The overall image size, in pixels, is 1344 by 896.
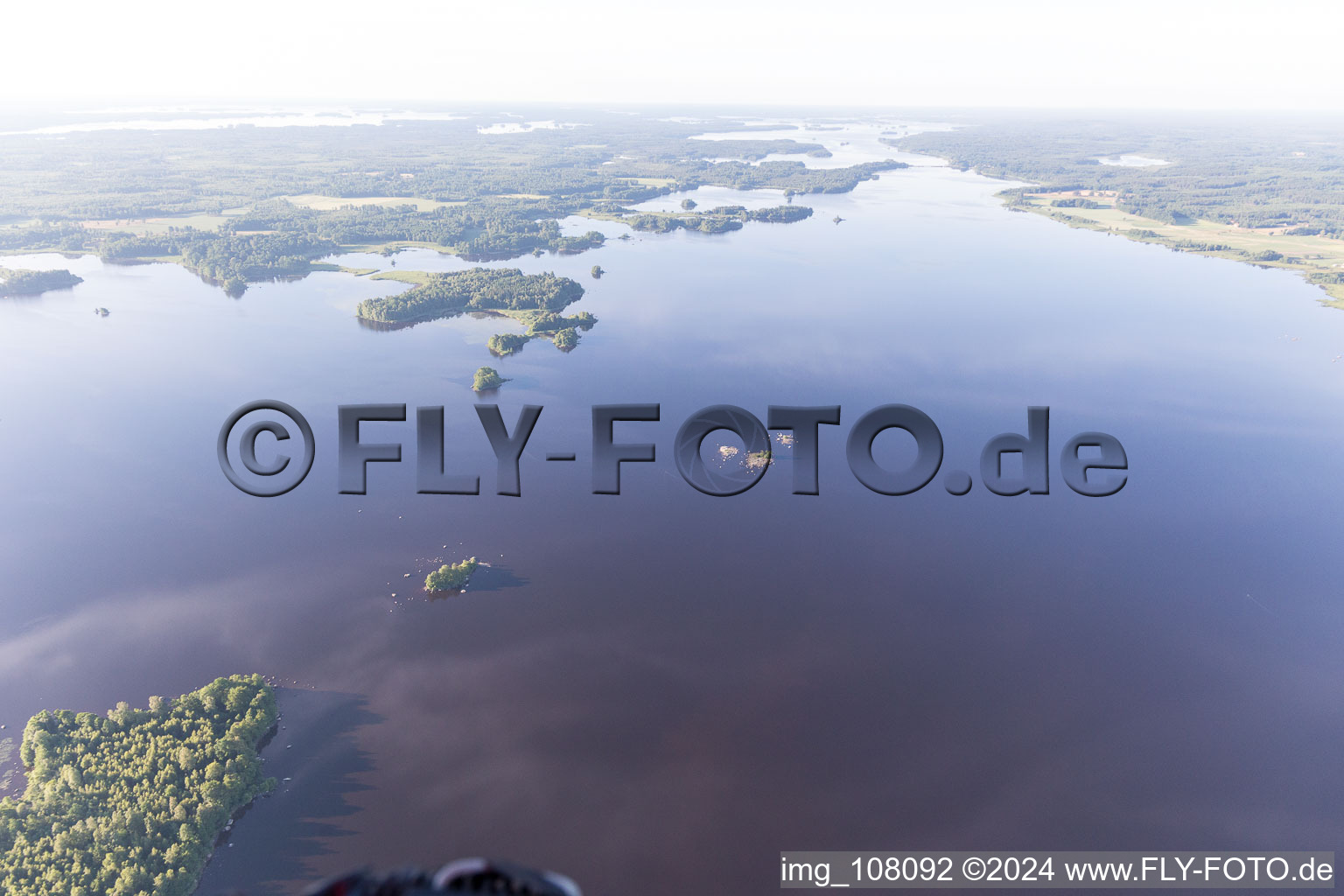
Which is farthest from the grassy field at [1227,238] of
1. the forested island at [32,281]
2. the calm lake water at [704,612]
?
the forested island at [32,281]

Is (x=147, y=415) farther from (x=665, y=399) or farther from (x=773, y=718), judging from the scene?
(x=773, y=718)

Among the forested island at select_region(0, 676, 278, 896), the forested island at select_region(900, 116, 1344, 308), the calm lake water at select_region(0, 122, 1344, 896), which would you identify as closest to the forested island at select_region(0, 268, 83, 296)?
the calm lake water at select_region(0, 122, 1344, 896)

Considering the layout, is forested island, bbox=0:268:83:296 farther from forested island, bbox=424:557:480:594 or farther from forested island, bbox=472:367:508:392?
forested island, bbox=424:557:480:594

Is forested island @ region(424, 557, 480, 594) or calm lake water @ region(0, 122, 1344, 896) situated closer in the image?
calm lake water @ region(0, 122, 1344, 896)

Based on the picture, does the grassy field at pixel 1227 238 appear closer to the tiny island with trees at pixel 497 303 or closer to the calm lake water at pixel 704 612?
the calm lake water at pixel 704 612

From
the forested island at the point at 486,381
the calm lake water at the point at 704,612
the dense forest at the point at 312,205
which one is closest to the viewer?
the calm lake water at the point at 704,612

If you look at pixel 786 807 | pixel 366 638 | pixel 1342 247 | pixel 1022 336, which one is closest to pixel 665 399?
pixel 366 638

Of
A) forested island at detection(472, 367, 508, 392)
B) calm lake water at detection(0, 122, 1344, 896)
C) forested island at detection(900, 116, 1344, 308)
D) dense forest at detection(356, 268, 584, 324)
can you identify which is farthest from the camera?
forested island at detection(900, 116, 1344, 308)
